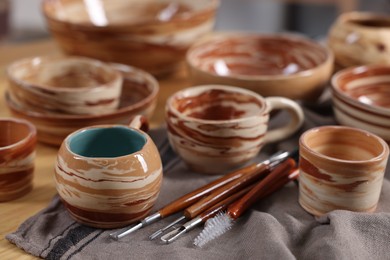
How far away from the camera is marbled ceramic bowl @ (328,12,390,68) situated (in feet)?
3.42

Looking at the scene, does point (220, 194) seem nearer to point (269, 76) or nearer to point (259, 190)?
point (259, 190)

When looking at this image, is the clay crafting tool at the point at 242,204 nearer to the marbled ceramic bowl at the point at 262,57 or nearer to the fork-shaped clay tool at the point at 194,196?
the fork-shaped clay tool at the point at 194,196

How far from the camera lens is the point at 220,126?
2.53 ft

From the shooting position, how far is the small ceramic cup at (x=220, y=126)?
0.78 m

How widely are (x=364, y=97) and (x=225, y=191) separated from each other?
35 centimetres

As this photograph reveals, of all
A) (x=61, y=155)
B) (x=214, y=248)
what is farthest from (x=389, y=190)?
(x=61, y=155)

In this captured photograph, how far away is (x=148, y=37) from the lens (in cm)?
104

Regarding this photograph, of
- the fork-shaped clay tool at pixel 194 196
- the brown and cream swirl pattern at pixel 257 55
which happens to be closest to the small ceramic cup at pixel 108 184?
the fork-shaped clay tool at pixel 194 196

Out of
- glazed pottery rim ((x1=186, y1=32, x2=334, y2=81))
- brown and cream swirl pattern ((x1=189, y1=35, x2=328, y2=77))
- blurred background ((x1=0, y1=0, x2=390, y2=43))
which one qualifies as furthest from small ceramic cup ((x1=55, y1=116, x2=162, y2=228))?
blurred background ((x1=0, y1=0, x2=390, y2=43))

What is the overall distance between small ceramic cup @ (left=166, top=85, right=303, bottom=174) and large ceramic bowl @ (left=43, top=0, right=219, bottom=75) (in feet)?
0.74

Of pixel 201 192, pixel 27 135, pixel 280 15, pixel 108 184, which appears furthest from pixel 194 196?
pixel 280 15

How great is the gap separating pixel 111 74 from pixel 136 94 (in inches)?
2.4

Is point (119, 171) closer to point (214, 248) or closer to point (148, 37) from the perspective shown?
point (214, 248)

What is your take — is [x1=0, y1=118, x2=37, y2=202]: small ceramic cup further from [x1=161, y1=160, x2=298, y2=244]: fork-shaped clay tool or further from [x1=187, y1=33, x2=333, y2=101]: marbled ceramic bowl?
[x1=187, y1=33, x2=333, y2=101]: marbled ceramic bowl
